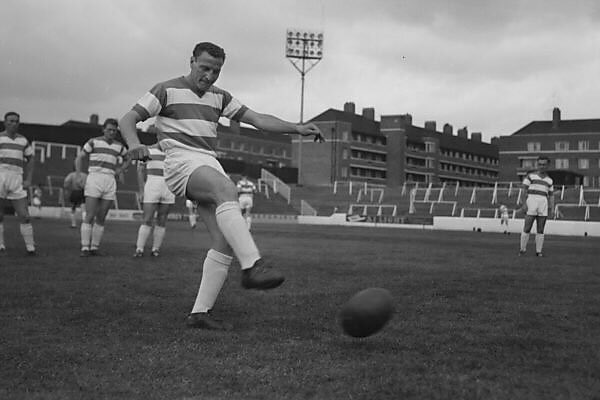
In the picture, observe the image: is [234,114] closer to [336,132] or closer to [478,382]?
[478,382]

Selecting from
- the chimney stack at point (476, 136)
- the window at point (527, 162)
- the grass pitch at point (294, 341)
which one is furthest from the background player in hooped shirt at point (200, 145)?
the chimney stack at point (476, 136)

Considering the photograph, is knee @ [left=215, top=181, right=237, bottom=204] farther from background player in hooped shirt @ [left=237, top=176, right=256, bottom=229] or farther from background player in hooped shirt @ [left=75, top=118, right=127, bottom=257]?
background player in hooped shirt @ [left=237, top=176, right=256, bottom=229]

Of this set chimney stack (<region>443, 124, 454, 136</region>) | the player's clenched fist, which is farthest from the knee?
chimney stack (<region>443, 124, 454, 136</region>)

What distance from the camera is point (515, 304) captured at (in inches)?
258

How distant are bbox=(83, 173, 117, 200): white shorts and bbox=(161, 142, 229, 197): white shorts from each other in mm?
6841

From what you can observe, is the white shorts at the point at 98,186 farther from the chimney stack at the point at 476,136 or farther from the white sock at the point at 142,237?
→ the chimney stack at the point at 476,136

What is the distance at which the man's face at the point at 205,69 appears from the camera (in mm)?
5211

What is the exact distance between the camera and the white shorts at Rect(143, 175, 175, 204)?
39.6ft

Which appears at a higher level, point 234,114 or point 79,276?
point 234,114

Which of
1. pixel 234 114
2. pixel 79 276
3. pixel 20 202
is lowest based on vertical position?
pixel 79 276

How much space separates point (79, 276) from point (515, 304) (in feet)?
17.8

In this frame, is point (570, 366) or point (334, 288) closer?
point (570, 366)

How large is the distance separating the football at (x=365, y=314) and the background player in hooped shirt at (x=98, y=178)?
8397 millimetres

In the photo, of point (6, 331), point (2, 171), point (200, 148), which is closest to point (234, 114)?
point (200, 148)
